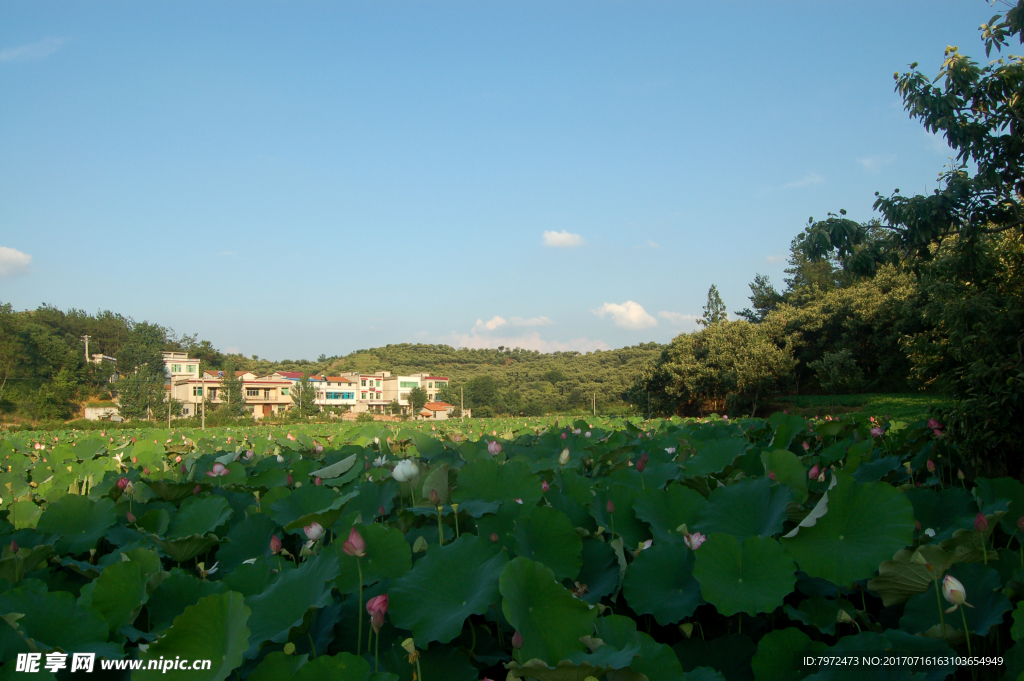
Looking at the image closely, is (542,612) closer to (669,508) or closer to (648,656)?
(648,656)

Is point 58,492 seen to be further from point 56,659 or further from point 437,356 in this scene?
point 437,356

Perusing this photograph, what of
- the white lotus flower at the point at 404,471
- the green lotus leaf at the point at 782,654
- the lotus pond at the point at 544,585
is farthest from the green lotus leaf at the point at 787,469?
the white lotus flower at the point at 404,471

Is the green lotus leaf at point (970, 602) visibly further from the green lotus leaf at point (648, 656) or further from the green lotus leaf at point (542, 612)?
the green lotus leaf at point (542, 612)

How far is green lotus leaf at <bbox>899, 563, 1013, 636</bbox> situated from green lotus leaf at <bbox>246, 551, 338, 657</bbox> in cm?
85

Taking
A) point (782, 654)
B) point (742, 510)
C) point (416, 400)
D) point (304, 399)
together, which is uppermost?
point (742, 510)

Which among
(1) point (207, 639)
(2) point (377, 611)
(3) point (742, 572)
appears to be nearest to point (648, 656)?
(3) point (742, 572)

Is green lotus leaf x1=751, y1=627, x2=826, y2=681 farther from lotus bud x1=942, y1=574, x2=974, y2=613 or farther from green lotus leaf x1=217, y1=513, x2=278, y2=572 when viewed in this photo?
green lotus leaf x1=217, y1=513, x2=278, y2=572

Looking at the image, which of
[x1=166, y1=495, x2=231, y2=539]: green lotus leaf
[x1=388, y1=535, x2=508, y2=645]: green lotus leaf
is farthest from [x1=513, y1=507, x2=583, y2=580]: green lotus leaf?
[x1=166, y1=495, x2=231, y2=539]: green lotus leaf

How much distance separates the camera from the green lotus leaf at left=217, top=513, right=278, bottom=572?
1.18 meters

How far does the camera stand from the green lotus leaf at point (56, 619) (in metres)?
0.75

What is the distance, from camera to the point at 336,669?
64 cm

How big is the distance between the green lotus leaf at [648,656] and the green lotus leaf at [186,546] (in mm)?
884

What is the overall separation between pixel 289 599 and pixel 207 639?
126 mm

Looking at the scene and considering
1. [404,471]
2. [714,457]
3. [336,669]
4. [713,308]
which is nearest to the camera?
[336,669]
